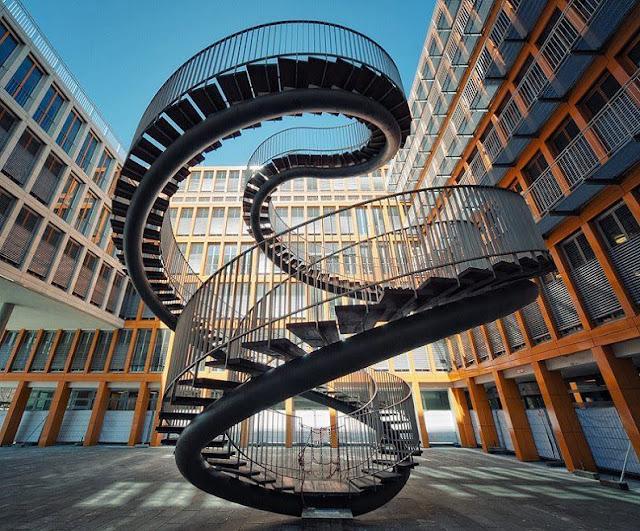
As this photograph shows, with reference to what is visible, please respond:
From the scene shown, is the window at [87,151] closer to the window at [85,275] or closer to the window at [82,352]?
the window at [85,275]

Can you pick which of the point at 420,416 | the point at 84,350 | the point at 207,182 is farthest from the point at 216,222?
the point at 420,416

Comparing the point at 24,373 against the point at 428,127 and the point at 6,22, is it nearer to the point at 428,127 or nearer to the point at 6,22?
the point at 6,22

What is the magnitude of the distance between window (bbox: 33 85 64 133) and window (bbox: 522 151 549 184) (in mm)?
18537

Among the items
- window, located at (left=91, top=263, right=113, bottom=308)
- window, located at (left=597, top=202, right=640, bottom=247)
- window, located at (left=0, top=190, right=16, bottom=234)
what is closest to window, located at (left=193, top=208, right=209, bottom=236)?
window, located at (left=91, top=263, right=113, bottom=308)

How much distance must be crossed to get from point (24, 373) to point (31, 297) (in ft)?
25.3

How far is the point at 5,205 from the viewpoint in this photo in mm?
10688

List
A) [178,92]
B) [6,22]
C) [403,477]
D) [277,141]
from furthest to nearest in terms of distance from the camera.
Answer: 1. [6,22]
2. [277,141]
3. [178,92]
4. [403,477]

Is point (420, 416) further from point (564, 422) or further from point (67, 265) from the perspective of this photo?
point (67, 265)

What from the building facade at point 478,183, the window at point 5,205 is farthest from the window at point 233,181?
the window at point 5,205

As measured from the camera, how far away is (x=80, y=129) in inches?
576

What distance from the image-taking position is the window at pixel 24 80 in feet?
36.7

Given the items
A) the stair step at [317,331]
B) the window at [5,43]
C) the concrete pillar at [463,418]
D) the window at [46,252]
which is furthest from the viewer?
the concrete pillar at [463,418]

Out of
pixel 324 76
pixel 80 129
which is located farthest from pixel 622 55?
pixel 80 129

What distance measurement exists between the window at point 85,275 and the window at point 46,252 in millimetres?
1643
